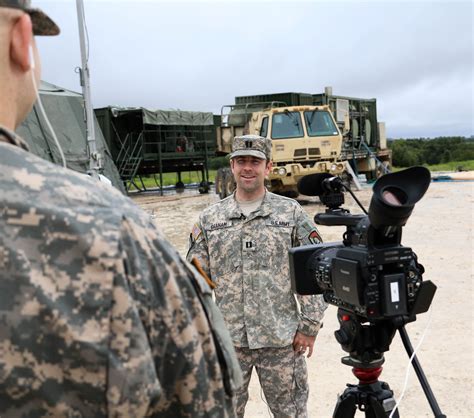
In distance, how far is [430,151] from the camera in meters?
33.9

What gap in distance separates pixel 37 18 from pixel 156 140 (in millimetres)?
18618

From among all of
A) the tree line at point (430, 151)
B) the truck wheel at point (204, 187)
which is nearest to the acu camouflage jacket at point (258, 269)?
the truck wheel at point (204, 187)

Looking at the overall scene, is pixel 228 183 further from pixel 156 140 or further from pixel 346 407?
pixel 346 407

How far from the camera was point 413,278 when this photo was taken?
185cm

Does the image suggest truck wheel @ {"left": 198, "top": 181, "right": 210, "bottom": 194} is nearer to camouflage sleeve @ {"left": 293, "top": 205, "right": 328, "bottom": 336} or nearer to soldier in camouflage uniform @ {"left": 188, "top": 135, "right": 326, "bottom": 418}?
soldier in camouflage uniform @ {"left": 188, "top": 135, "right": 326, "bottom": 418}

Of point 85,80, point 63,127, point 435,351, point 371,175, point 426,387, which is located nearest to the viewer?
point 426,387

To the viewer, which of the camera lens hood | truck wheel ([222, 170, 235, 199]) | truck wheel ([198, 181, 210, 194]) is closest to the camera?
the camera lens hood

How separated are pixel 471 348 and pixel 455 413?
994 mm

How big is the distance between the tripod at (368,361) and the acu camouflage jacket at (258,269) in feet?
1.88

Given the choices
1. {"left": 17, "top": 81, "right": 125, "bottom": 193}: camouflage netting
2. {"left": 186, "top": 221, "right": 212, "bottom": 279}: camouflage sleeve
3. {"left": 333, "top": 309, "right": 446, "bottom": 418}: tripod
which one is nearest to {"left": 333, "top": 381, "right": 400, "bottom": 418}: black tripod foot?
{"left": 333, "top": 309, "right": 446, "bottom": 418}: tripod

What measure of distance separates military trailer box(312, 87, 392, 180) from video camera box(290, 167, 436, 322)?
1430 cm

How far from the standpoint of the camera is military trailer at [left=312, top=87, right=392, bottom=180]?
17.0 m

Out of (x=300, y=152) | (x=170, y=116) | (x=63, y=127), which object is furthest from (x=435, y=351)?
(x=170, y=116)

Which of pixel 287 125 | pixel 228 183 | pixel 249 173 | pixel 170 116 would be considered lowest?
pixel 228 183
